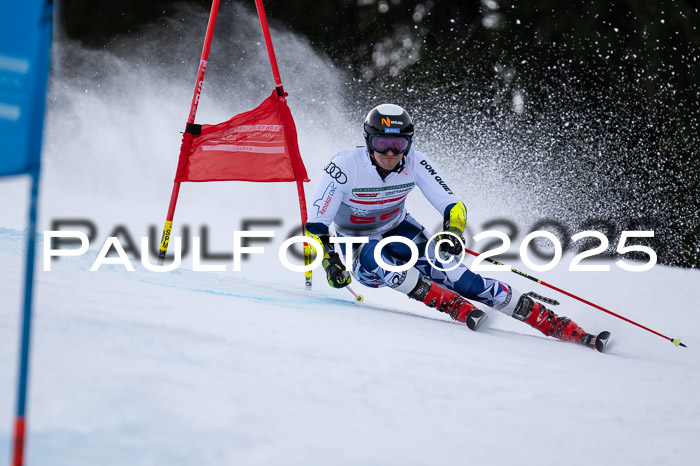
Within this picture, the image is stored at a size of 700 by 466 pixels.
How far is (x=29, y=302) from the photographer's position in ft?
5.05

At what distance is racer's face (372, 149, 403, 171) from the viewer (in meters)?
4.28

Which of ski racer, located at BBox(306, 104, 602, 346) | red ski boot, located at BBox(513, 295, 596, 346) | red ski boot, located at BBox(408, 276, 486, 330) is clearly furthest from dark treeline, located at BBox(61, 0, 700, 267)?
red ski boot, located at BBox(408, 276, 486, 330)

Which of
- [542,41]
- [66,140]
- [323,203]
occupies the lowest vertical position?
[323,203]

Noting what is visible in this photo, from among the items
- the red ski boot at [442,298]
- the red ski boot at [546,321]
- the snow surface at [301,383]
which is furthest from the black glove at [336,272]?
the red ski boot at [546,321]

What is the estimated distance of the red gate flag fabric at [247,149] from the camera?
16.9 feet

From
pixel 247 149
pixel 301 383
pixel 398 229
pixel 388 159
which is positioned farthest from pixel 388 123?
pixel 301 383

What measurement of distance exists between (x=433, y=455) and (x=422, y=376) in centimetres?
58

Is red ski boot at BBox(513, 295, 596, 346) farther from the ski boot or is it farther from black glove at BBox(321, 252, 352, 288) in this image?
black glove at BBox(321, 252, 352, 288)

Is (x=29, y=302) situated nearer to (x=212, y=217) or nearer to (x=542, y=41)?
(x=212, y=217)

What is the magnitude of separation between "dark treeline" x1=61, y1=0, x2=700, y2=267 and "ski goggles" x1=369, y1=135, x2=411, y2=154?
6.18 metres

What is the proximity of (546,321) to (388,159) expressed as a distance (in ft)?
4.75

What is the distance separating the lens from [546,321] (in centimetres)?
418

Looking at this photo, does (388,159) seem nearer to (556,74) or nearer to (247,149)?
(247,149)

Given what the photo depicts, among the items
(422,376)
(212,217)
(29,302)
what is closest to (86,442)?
(29,302)
